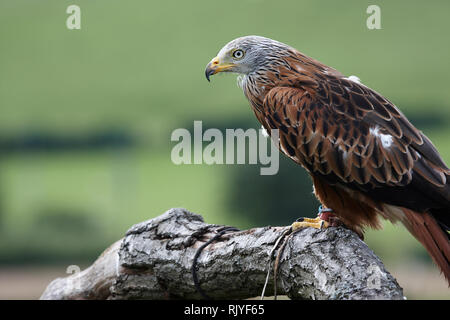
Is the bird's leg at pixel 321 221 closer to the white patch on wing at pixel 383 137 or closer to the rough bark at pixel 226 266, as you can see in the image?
the rough bark at pixel 226 266

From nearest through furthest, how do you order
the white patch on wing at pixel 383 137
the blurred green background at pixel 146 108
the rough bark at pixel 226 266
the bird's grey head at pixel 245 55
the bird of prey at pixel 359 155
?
the rough bark at pixel 226 266
the bird of prey at pixel 359 155
the white patch on wing at pixel 383 137
the bird's grey head at pixel 245 55
the blurred green background at pixel 146 108

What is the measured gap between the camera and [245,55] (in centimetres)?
653

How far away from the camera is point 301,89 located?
6008 mm

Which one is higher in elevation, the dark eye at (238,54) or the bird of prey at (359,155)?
the dark eye at (238,54)

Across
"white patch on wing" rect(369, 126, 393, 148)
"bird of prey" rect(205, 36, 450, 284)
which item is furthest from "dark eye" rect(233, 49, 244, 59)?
"white patch on wing" rect(369, 126, 393, 148)

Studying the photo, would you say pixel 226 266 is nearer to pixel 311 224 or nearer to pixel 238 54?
pixel 311 224

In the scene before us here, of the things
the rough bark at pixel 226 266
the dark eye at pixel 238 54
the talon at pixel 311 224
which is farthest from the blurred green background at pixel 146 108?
the rough bark at pixel 226 266

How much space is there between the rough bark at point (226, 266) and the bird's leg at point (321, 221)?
0.15m

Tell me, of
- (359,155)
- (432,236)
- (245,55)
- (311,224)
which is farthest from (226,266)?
(245,55)

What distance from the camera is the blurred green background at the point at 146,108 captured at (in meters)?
24.7

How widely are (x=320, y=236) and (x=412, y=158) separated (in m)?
1.17

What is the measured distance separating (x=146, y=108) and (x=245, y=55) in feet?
135
